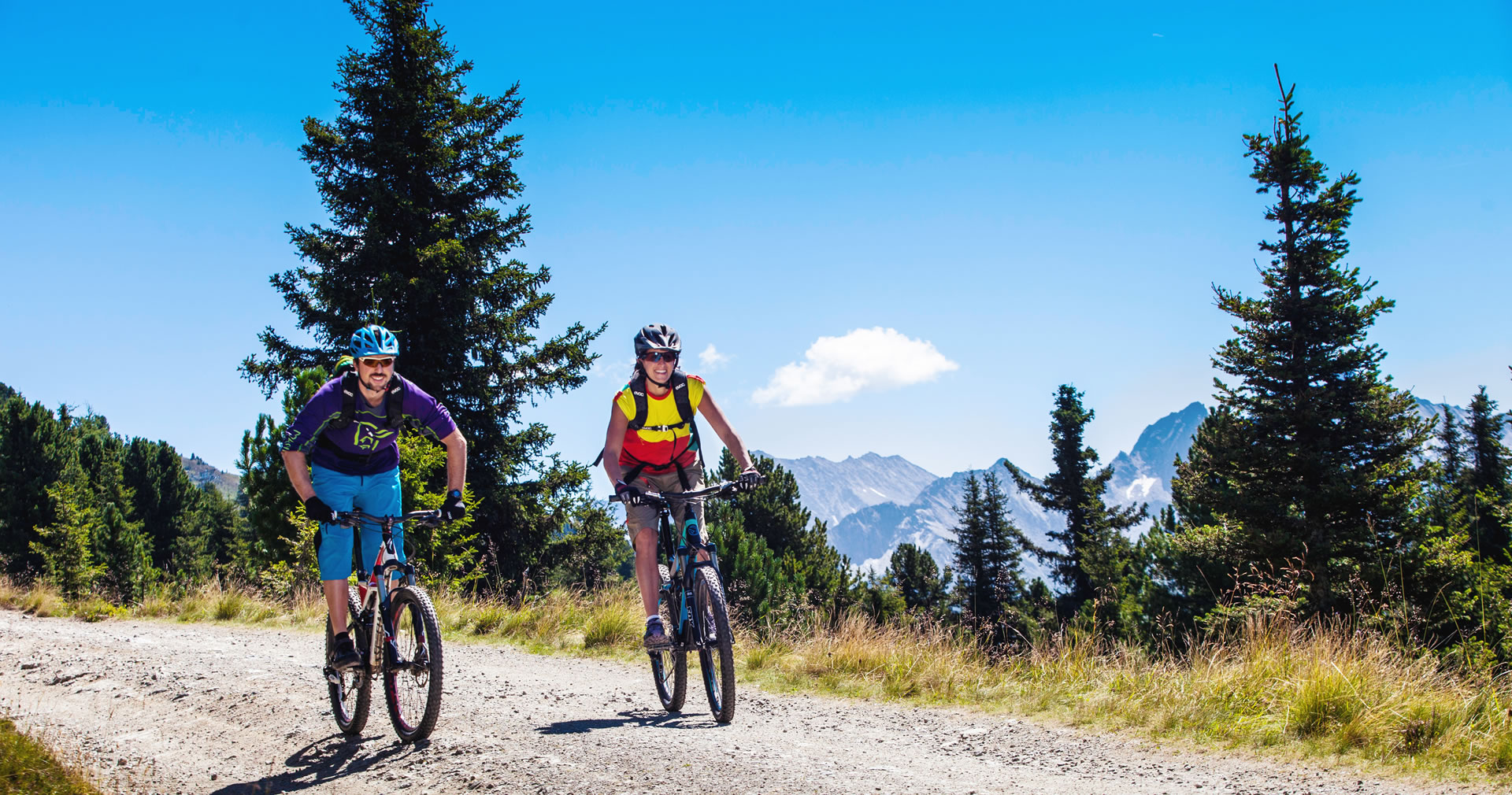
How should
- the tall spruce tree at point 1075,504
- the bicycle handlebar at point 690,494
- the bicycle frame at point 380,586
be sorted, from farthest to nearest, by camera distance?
the tall spruce tree at point 1075,504 < the bicycle handlebar at point 690,494 < the bicycle frame at point 380,586

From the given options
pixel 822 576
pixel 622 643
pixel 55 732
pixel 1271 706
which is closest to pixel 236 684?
pixel 55 732

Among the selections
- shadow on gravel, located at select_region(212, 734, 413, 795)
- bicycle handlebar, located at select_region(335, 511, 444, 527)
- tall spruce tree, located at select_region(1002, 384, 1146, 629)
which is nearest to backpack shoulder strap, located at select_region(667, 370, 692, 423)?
bicycle handlebar, located at select_region(335, 511, 444, 527)

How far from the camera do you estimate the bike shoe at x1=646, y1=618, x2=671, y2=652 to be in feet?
15.9

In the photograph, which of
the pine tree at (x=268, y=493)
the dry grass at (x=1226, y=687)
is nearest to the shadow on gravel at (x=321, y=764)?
the dry grass at (x=1226, y=687)

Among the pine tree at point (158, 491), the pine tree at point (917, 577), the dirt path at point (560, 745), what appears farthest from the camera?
the pine tree at point (917, 577)

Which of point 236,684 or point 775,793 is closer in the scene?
point 775,793

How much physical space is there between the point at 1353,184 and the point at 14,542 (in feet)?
175

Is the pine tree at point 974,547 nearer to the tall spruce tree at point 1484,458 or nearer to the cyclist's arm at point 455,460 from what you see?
the tall spruce tree at point 1484,458

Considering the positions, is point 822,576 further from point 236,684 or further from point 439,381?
point 236,684

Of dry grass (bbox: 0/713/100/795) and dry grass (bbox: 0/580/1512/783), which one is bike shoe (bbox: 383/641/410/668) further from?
dry grass (bbox: 0/580/1512/783)

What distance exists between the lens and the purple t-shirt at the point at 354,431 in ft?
13.8

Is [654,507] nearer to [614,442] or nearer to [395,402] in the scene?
[614,442]

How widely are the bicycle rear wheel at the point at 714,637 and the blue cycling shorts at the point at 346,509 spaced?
167 cm

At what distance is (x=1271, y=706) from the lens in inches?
179
